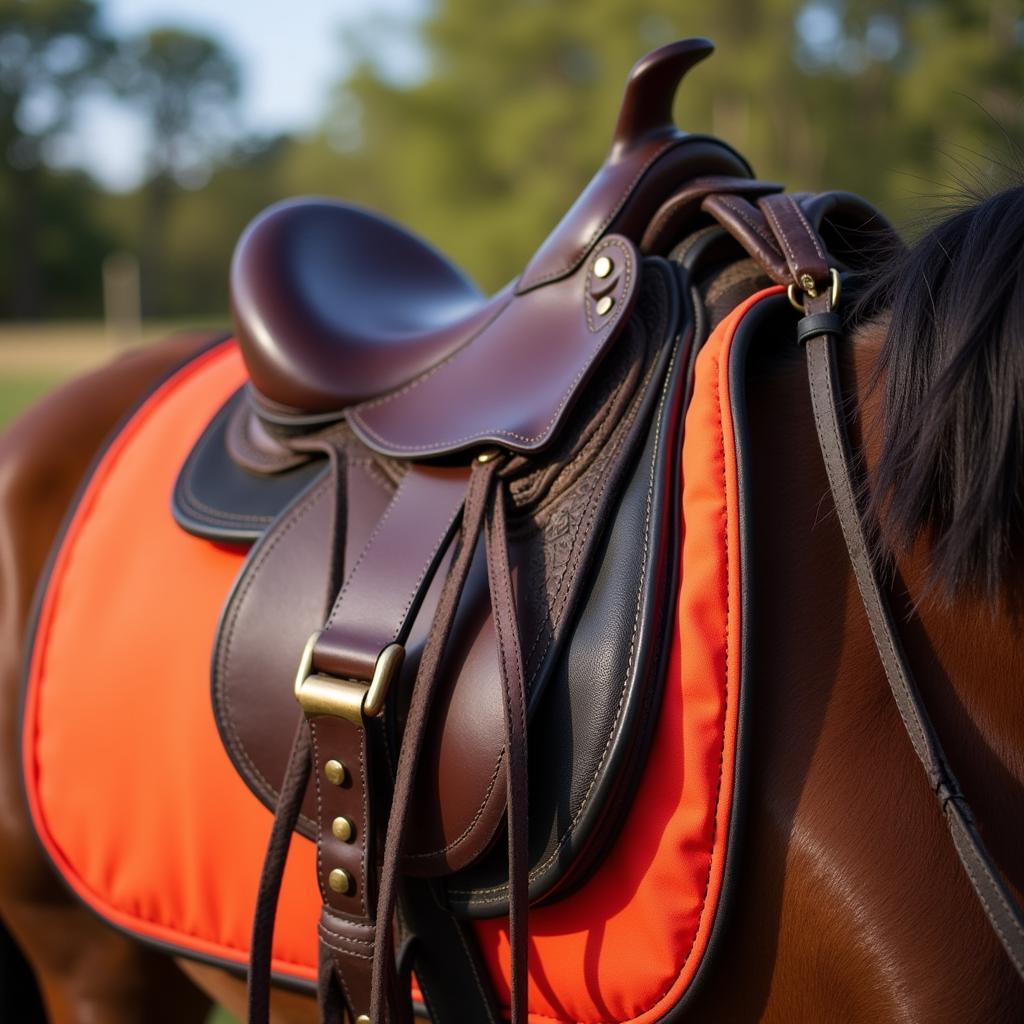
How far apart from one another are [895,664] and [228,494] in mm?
717

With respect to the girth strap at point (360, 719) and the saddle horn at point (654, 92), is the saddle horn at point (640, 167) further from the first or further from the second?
the girth strap at point (360, 719)

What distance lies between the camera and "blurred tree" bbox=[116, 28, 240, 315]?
3512 cm

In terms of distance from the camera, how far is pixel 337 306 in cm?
119

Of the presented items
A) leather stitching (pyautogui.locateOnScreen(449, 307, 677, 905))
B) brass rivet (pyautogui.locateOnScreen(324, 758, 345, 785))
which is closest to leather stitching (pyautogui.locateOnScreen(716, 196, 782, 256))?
leather stitching (pyautogui.locateOnScreen(449, 307, 677, 905))

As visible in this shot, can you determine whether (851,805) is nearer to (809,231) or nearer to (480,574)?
(480,574)

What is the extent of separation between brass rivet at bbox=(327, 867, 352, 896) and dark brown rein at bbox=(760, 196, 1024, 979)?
0.46 m

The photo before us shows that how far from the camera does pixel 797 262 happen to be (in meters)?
0.85

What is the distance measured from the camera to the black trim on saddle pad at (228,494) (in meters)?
1.07

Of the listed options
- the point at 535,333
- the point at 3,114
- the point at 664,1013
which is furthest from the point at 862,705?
the point at 3,114

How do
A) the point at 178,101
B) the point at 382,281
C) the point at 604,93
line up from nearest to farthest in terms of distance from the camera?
the point at 382,281, the point at 604,93, the point at 178,101

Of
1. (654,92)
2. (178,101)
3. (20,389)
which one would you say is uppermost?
(654,92)

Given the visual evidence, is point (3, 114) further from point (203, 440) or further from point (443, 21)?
point (203, 440)

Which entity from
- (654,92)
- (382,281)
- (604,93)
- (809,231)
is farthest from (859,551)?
(604,93)

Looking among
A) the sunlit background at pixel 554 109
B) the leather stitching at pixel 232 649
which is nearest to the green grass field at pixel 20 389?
the sunlit background at pixel 554 109
